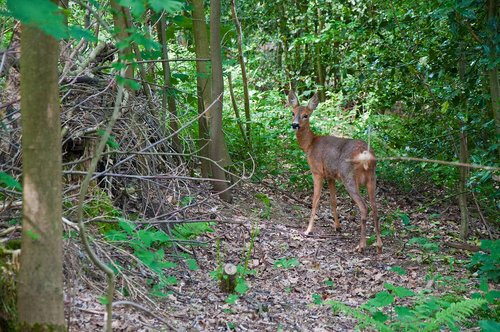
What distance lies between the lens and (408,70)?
9383 millimetres

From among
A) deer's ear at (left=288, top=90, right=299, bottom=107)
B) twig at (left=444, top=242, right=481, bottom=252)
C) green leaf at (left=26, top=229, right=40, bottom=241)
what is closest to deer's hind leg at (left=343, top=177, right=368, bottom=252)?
twig at (left=444, top=242, right=481, bottom=252)

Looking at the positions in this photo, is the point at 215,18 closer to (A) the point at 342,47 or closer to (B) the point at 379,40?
(B) the point at 379,40

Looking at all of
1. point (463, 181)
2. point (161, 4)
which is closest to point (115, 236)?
point (161, 4)

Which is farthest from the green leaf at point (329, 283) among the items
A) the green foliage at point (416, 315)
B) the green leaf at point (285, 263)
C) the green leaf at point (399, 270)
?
the green foliage at point (416, 315)

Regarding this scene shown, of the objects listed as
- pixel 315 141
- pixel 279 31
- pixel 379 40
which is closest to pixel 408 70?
pixel 379 40

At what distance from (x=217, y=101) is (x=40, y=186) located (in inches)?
223

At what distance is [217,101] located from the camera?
862cm

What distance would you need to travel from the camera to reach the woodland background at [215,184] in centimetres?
322

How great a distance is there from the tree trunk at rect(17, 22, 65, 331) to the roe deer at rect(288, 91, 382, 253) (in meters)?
5.61

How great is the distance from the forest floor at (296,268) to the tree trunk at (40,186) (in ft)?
2.41

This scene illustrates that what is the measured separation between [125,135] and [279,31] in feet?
29.0

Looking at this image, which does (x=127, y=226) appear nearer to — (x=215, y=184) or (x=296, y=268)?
(x=296, y=268)

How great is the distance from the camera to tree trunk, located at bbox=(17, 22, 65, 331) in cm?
301

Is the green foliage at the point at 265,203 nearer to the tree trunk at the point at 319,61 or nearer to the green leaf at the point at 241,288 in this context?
the green leaf at the point at 241,288
